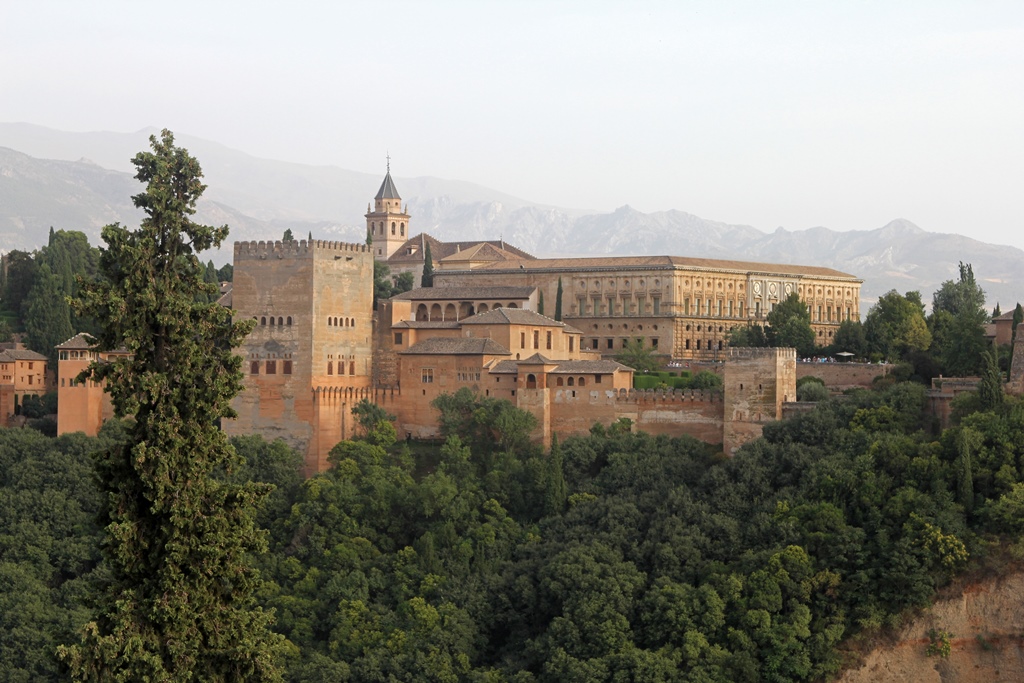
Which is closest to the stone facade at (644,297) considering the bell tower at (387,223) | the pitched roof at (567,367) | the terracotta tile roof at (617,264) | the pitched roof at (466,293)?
the terracotta tile roof at (617,264)

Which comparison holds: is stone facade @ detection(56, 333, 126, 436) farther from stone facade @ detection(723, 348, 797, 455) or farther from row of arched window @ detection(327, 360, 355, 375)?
stone facade @ detection(723, 348, 797, 455)

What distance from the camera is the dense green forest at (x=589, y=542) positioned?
42.5 metres

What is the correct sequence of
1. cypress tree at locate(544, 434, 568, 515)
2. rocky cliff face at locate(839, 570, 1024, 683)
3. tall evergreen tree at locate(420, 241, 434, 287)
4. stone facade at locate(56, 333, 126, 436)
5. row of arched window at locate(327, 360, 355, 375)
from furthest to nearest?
1. tall evergreen tree at locate(420, 241, 434, 287)
2. stone facade at locate(56, 333, 126, 436)
3. row of arched window at locate(327, 360, 355, 375)
4. cypress tree at locate(544, 434, 568, 515)
5. rocky cliff face at locate(839, 570, 1024, 683)

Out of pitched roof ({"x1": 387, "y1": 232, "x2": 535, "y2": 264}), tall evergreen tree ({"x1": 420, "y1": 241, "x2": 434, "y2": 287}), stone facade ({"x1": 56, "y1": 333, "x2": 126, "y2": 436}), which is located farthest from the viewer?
pitched roof ({"x1": 387, "y1": 232, "x2": 535, "y2": 264})

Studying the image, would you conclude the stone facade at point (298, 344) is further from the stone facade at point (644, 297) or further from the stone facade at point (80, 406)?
the stone facade at point (644, 297)

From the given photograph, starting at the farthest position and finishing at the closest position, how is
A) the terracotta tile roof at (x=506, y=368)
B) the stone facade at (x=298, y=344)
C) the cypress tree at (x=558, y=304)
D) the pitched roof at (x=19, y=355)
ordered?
the cypress tree at (x=558, y=304) → the pitched roof at (x=19, y=355) → the stone facade at (x=298, y=344) → the terracotta tile roof at (x=506, y=368)

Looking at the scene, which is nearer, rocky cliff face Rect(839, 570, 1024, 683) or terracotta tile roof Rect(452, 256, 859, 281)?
rocky cliff face Rect(839, 570, 1024, 683)

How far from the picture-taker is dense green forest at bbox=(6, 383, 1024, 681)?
42500mm

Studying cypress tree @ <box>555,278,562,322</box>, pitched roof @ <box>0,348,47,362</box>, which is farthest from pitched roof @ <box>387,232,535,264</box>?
pitched roof @ <box>0,348,47,362</box>

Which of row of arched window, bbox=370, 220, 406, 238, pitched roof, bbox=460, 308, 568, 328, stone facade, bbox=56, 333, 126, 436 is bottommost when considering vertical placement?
stone facade, bbox=56, 333, 126, 436

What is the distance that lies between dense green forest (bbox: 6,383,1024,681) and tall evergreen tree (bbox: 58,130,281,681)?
1584cm

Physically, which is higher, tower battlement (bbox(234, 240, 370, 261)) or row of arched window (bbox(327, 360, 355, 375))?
tower battlement (bbox(234, 240, 370, 261))

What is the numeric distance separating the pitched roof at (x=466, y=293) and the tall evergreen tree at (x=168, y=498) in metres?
38.9

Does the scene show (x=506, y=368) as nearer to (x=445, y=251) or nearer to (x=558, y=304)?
(x=558, y=304)
